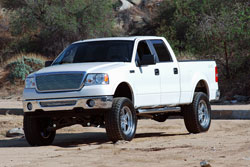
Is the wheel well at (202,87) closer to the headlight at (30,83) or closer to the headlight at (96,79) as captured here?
the headlight at (96,79)

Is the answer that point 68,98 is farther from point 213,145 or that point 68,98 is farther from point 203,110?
point 203,110

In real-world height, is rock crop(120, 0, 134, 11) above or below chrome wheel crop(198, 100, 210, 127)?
above

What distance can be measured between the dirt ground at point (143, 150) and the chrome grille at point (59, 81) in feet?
3.32

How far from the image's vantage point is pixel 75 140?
39.7 feet

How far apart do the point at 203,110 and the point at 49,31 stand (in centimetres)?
2706

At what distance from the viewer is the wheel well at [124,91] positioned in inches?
428

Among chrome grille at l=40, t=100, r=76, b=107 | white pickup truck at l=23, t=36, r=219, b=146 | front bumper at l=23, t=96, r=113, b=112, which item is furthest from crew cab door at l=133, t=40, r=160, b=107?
chrome grille at l=40, t=100, r=76, b=107

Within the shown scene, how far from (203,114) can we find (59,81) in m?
3.92

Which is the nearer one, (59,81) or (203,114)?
(59,81)

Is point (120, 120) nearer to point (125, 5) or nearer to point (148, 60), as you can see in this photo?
point (148, 60)

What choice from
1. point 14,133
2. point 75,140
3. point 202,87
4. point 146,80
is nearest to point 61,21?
point 14,133

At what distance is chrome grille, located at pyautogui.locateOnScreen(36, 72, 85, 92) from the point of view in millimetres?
10180

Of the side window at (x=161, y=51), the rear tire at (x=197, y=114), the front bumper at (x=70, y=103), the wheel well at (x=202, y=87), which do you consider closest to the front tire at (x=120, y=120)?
the front bumper at (x=70, y=103)

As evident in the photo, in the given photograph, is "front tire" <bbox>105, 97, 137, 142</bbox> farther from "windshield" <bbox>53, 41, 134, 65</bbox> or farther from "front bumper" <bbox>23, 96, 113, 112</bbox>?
"windshield" <bbox>53, 41, 134, 65</bbox>
